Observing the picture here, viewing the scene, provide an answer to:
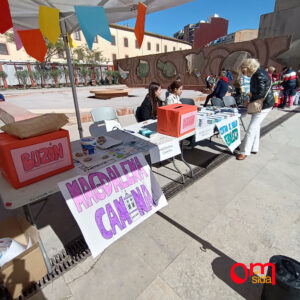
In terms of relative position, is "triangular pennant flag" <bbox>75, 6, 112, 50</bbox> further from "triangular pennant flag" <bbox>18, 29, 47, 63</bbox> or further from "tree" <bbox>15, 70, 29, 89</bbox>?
"tree" <bbox>15, 70, 29, 89</bbox>

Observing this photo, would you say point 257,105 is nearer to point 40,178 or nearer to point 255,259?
point 255,259

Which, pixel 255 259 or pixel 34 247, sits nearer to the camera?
pixel 34 247

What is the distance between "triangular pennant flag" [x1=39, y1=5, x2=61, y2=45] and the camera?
6.21 feet

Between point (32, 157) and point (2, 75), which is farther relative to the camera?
point (2, 75)

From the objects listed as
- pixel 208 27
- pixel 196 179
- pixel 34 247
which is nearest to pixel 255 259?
pixel 196 179

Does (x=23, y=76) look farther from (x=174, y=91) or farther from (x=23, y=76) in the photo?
(x=174, y=91)

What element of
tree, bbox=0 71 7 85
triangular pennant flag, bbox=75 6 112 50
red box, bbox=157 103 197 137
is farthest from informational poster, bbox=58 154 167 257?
tree, bbox=0 71 7 85

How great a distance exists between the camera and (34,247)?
1345mm

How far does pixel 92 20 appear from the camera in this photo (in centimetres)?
190

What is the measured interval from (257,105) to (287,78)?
5.86 meters

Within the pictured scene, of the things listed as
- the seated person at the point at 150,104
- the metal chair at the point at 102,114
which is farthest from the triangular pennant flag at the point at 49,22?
the seated person at the point at 150,104

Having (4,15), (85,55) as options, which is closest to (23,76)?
(85,55)

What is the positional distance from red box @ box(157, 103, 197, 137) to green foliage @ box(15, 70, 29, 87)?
21461mm

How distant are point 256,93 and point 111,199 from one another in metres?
2.81
